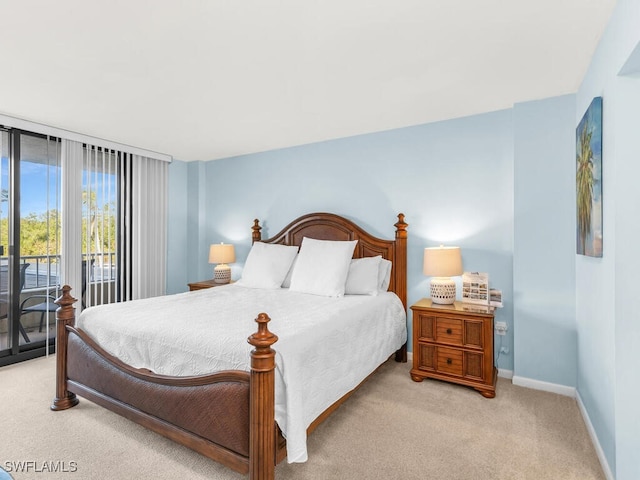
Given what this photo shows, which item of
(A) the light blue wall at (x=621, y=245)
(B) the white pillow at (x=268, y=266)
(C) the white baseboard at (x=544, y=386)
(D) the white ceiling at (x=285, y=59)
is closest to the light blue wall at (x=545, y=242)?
(C) the white baseboard at (x=544, y=386)

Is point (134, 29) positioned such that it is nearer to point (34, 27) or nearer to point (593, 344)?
point (34, 27)

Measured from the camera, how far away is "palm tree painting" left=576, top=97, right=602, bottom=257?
1.89 metres

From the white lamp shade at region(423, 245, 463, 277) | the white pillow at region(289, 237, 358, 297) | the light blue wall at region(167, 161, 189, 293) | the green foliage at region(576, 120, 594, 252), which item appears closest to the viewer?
the green foliage at region(576, 120, 594, 252)

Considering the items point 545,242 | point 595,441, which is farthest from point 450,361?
point 545,242

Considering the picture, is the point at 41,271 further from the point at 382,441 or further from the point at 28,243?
the point at 382,441

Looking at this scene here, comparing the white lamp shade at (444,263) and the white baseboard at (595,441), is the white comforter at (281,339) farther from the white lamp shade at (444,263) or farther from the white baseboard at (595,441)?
the white baseboard at (595,441)

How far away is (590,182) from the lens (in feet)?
6.71

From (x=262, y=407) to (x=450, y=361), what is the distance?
1837 mm

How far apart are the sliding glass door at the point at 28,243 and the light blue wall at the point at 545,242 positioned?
178 inches

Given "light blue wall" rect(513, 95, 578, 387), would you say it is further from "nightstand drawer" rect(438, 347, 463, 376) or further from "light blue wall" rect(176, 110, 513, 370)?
"nightstand drawer" rect(438, 347, 463, 376)

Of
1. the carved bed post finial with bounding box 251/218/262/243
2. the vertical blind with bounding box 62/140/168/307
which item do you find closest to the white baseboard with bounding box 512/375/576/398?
the carved bed post finial with bounding box 251/218/262/243

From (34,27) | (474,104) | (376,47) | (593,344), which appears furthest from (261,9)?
(593,344)

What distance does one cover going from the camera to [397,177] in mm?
3516

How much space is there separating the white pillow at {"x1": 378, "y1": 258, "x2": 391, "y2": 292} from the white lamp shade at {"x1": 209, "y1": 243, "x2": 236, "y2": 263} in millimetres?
2028
